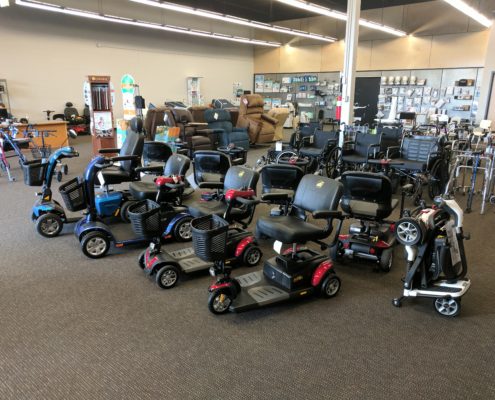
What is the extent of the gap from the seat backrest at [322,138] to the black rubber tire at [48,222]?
4708 millimetres

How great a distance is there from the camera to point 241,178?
365cm

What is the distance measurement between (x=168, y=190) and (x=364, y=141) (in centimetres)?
409

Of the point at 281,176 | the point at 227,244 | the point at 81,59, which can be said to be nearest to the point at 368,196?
the point at 281,176

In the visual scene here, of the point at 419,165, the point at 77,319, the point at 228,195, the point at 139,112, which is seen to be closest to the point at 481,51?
the point at 419,165

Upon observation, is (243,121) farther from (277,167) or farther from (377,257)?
(377,257)

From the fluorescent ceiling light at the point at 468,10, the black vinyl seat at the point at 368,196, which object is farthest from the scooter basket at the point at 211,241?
the fluorescent ceiling light at the point at 468,10

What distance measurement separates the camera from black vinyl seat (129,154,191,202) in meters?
4.02

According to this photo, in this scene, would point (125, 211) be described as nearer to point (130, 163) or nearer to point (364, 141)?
point (130, 163)

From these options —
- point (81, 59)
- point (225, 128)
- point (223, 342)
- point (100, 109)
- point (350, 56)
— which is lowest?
point (223, 342)

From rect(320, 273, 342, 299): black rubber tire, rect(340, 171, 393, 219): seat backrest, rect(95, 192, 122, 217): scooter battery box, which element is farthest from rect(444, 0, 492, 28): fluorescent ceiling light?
rect(95, 192, 122, 217): scooter battery box

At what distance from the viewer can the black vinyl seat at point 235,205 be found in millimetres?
3547

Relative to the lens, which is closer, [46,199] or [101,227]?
[101,227]

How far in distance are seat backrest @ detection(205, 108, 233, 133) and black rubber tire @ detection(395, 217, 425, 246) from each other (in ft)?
25.2

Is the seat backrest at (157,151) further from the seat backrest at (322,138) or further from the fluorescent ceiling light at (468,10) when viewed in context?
the fluorescent ceiling light at (468,10)
